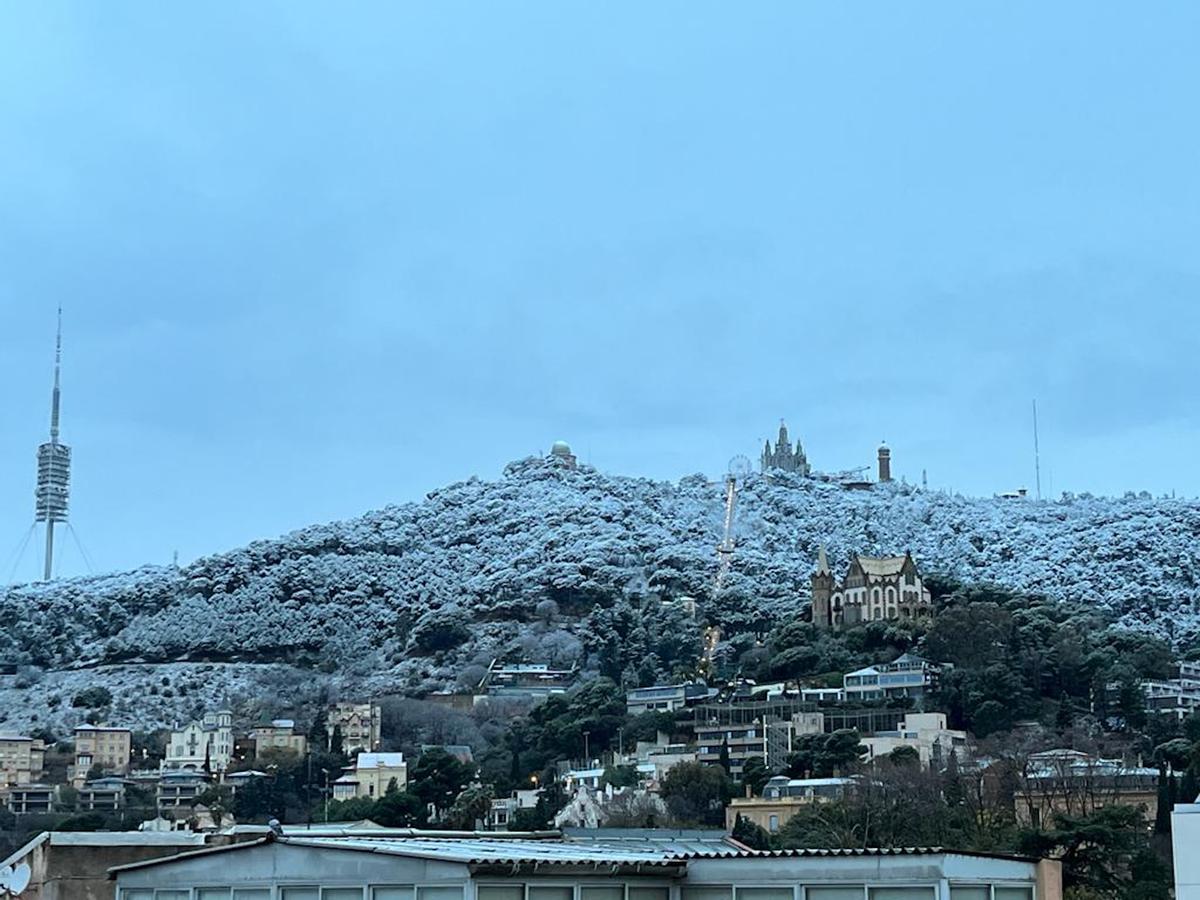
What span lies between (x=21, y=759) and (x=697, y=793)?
46.4 metres

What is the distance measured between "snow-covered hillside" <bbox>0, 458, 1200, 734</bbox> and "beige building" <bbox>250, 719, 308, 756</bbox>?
1503 cm

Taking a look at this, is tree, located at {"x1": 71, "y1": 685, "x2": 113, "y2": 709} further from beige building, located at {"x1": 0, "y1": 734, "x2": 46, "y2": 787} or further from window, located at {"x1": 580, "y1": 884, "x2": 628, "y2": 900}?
window, located at {"x1": 580, "y1": 884, "x2": 628, "y2": 900}

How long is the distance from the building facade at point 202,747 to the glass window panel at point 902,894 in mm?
94373

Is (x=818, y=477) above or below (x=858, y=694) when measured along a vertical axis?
above

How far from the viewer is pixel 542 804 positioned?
79250mm

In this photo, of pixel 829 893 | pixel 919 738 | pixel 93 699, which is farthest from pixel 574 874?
pixel 93 699

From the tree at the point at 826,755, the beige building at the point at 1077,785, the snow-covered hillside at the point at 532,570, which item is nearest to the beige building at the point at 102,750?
the snow-covered hillside at the point at 532,570

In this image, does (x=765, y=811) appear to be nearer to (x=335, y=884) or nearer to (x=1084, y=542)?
(x=335, y=884)

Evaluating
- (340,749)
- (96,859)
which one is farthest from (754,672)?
(96,859)

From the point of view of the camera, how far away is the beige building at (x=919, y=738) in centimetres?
8550

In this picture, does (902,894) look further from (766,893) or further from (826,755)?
(826,755)

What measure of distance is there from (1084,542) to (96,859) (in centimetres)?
13874

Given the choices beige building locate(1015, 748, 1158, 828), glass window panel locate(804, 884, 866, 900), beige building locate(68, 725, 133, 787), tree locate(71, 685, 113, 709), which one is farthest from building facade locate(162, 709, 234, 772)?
glass window panel locate(804, 884, 866, 900)

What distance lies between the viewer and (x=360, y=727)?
357 feet
